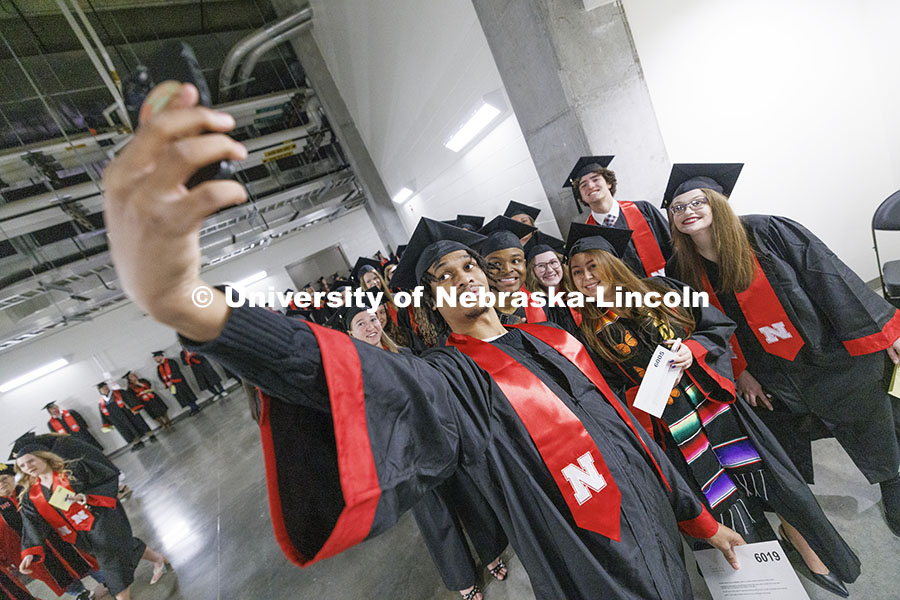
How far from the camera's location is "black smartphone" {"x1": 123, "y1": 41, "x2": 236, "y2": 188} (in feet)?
1.65

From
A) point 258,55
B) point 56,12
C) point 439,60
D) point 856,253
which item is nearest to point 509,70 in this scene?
point 439,60

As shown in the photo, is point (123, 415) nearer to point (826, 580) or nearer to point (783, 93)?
point (826, 580)

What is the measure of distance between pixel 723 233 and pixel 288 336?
2.16 metres

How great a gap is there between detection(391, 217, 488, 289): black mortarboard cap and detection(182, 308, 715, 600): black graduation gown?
488 mm

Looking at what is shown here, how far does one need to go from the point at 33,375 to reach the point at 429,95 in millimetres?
13054

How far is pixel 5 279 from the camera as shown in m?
7.21

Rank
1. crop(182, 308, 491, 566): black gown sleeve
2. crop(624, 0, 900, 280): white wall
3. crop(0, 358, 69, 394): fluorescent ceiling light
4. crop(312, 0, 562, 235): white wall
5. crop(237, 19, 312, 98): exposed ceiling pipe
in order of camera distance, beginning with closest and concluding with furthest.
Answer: crop(182, 308, 491, 566): black gown sleeve, crop(624, 0, 900, 280): white wall, crop(312, 0, 562, 235): white wall, crop(237, 19, 312, 98): exposed ceiling pipe, crop(0, 358, 69, 394): fluorescent ceiling light

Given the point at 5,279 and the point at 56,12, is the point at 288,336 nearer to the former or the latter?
the point at 56,12

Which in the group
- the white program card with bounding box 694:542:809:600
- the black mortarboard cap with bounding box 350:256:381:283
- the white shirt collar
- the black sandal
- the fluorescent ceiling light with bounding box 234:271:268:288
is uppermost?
the fluorescent ceiling light with bounding box 234:271:268:288

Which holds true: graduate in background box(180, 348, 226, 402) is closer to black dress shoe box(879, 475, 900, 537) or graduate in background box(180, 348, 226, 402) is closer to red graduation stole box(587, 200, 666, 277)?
red graduation stole box(587, 200, 666, 277)

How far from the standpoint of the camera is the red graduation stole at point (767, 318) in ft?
5.44

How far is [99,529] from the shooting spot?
9.09ft

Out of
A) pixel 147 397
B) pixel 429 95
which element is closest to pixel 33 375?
pixel 147 397

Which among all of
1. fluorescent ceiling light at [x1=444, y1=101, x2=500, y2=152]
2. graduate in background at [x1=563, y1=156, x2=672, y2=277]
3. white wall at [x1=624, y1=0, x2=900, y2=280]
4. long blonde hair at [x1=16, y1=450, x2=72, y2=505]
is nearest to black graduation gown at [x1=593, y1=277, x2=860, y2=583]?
graduate in background at [x1=563, y1=156, x2=672, y2=277]
